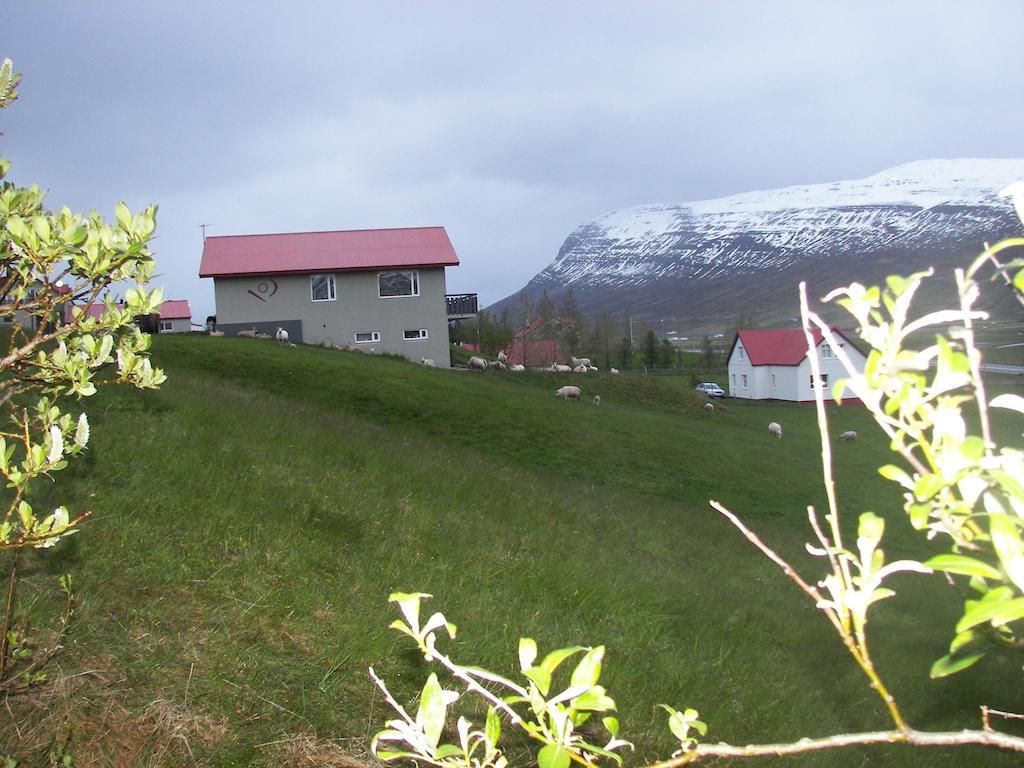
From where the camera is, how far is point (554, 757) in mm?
1522

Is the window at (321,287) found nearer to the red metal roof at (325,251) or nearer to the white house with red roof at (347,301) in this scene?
the white house with red roof at (347,301)

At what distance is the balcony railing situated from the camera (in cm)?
4388

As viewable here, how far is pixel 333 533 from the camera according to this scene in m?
7.57

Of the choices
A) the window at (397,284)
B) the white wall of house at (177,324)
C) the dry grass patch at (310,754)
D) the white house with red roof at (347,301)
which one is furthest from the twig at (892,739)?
the white wall of house at (177,324)

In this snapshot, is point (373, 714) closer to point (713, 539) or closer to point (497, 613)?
point (497, 613)

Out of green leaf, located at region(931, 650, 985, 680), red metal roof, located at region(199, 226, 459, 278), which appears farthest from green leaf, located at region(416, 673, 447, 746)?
red metal roof, located at region(199, 226, 459, 278)

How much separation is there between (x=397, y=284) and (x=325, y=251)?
461 centimetres

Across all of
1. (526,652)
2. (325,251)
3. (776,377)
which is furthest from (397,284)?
(526,652)

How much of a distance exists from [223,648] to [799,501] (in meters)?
16.6

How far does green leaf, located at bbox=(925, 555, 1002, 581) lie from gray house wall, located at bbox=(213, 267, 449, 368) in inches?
1507

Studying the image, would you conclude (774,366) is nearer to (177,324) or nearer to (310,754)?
(310,754)

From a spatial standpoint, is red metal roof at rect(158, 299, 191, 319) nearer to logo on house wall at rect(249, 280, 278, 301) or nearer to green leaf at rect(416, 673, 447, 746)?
logo on house wall at rect(249, 280, 278, 301)

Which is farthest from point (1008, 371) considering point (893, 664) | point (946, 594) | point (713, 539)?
point (893, 664)

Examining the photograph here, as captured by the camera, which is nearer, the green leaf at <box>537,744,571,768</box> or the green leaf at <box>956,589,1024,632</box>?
the green leaf at <box>956,589,1024,632</box>
